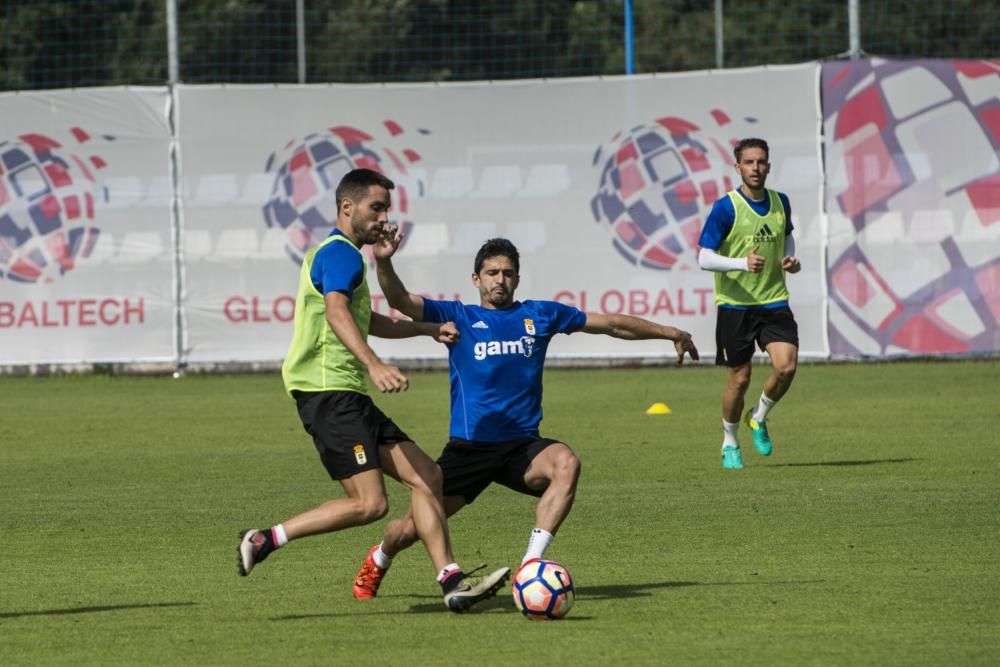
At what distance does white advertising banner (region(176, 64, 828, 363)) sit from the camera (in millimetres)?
20250

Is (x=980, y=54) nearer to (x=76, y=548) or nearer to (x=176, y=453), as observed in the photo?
(x=176, y=453)

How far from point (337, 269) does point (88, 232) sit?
14233 millimetres

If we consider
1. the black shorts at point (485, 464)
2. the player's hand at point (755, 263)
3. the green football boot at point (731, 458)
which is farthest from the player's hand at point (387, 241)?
the green football boot at point (731, 458)

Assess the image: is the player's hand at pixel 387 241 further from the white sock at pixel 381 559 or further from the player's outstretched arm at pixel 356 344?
the white sock at pixel 381 559

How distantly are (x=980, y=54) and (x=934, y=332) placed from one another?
22.8 metres

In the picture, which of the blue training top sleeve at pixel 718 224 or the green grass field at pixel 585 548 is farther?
the blue training top sleeve at pixel 718 224

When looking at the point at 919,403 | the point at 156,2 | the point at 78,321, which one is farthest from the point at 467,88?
the point at 156,2

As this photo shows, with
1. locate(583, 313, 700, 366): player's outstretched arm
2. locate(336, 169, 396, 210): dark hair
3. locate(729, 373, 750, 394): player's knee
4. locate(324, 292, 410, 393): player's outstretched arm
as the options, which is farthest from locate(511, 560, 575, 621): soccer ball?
locate(729, 373, 750, 394): player's knee

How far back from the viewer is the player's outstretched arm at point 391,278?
7.54m

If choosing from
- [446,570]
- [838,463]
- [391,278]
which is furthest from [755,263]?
[446,570]

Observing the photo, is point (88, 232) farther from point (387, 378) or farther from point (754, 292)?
point (387, 378)

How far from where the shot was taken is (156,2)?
40.6 m

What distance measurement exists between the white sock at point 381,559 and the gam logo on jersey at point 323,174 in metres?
13.2

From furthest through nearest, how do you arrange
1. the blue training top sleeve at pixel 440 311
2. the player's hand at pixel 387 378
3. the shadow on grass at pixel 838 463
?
the shadow on grass at pixel 838 463 → the blue training top sleeve at pixel 440 311 → the player's hand at pixel 387 378
